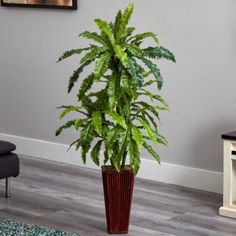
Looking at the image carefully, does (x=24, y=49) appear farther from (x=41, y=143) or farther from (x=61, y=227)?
(x=61, y=227)

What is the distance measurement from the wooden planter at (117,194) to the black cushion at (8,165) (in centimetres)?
91

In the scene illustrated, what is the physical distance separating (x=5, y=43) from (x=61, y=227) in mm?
2607

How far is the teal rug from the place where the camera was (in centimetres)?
415

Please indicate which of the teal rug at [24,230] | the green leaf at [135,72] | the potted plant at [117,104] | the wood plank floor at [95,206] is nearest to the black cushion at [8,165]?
the wood plank floor at [95,206]

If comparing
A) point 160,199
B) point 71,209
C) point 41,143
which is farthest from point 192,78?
Result: point 41,143

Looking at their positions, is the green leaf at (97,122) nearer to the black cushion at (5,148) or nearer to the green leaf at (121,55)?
the green leaf at (121,55)

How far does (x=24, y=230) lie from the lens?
Answer: 421cm

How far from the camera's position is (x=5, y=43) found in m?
6.44

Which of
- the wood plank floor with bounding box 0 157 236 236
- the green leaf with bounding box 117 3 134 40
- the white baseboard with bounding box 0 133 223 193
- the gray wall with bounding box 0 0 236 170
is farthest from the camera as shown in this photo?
the white baseboard with bounding box 0 133 223 193

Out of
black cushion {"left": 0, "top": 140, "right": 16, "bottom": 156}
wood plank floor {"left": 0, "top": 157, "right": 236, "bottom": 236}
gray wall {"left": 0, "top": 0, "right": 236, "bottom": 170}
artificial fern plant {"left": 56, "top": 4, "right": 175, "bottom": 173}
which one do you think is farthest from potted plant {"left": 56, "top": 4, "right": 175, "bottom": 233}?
gray wall {"left": 0, "top": 0, "right": 236, "bottom": 170}

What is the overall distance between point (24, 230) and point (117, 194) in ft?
2.00

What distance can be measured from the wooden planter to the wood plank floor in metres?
0.11

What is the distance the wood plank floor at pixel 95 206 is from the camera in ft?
14.2

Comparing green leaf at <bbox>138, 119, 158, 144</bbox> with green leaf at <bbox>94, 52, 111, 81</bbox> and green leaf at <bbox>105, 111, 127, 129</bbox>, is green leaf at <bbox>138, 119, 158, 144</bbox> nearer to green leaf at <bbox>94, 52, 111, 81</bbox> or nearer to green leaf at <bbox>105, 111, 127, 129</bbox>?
green leaf at <bbox>105, 111, 127, 129</bbox>
